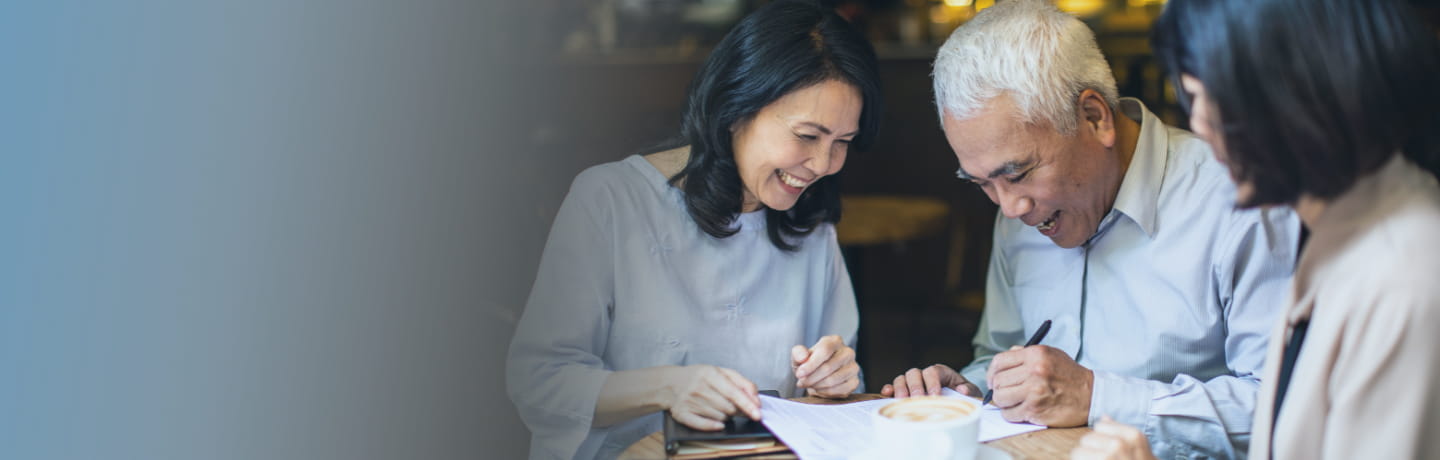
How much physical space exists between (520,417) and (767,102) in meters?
0.60

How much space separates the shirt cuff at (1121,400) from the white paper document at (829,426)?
4.1 inches

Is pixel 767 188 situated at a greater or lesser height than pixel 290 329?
greater

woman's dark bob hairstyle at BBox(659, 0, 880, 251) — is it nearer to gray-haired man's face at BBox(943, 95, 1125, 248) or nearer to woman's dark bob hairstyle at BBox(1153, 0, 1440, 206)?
gray-haired man's face at BBox(943, 95, 1125, 248)

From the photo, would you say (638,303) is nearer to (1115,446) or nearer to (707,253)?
(707,253)

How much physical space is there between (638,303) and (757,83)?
0.38 metres

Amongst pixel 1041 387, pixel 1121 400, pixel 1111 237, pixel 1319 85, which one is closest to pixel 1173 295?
pixel 1111 237

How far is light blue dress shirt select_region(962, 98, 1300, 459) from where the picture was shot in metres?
1.40

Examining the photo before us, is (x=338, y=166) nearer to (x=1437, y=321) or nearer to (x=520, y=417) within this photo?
(x=520, y=417)

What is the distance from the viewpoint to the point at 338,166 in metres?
1.14

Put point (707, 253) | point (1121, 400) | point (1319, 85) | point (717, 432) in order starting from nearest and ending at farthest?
point (1319, 85)
point (717, 432)
point (1121, 400)
point (707, 253)

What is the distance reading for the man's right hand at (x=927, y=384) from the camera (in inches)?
60.7

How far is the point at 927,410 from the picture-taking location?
1135mm

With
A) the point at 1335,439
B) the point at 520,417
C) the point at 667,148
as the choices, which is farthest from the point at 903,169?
the point at 1335,439

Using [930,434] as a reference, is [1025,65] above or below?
above
